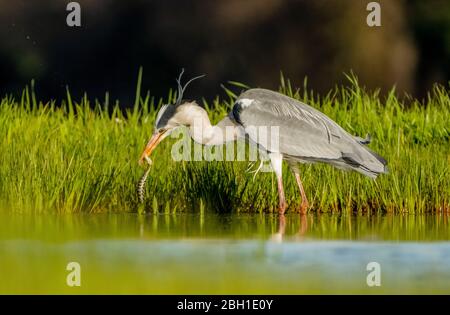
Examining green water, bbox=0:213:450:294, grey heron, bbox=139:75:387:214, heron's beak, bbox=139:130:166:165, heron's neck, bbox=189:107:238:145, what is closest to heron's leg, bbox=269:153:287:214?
grey heron, bbox=139:75:387:214

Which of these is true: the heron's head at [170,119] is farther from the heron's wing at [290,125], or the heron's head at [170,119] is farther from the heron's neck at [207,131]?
the heron's wing at [290,125]

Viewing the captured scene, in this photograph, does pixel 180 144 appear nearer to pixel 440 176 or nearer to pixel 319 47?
pixel 440 176

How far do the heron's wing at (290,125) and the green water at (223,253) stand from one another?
563 mm

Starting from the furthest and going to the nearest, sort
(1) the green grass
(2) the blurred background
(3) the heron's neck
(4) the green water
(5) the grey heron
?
(2) the blurred background → (3) the heron's neck → (5) the grey heron → (1) the green grass → (4) the green water

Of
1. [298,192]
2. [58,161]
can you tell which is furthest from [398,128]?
[58,161]

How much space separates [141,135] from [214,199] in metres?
1.48

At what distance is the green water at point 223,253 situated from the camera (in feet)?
18.3

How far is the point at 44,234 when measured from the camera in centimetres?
702

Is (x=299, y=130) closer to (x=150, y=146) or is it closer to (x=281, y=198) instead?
(x=281, y=198)

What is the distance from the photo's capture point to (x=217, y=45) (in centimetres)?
1686

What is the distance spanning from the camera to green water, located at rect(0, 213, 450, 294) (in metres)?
5.57

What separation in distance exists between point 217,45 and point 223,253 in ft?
35.1

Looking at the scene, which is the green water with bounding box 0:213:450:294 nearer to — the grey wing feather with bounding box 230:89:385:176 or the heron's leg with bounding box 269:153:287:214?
the heron's leg with bounding box 269:153:287:214

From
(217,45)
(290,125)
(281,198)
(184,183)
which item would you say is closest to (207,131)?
(184,183)
